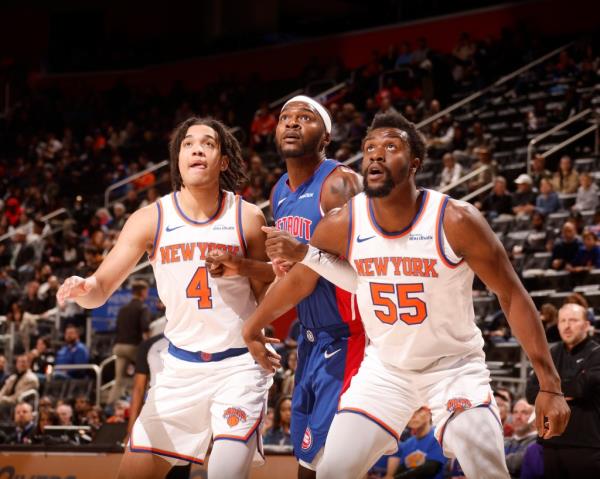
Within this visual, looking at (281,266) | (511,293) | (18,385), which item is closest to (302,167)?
(281,266)

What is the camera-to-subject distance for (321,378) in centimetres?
539

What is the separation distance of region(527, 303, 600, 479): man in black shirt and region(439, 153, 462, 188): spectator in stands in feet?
26.1

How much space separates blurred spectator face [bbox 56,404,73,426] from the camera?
11.5 metres

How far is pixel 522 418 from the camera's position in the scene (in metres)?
8.51

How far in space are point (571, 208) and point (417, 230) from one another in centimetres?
903

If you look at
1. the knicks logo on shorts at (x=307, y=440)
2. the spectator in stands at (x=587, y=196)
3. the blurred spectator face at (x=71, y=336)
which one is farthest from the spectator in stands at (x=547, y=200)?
the knicks logo on shorts at (x=307, y=440)

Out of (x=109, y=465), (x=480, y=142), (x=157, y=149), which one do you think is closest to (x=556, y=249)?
(x=480, y=142)

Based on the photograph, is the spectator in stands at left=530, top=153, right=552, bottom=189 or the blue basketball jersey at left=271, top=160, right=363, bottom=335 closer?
the blue basketball jersey at left=271, top=160, right=363, bottom=335

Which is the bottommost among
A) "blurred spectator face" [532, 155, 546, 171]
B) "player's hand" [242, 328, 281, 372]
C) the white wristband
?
"player's hand" [242, 328, 281, 372]

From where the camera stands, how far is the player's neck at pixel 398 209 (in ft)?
15.8

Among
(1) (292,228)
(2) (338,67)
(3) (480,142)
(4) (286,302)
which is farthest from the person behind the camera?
(2) (338,67)

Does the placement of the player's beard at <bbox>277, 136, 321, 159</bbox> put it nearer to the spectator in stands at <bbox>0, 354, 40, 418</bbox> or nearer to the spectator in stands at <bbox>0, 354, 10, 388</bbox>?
the spectator in stands at <bbox>0, 354, 40, 418</bbox>

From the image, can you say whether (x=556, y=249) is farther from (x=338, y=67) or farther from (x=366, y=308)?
(x=338, y=67)

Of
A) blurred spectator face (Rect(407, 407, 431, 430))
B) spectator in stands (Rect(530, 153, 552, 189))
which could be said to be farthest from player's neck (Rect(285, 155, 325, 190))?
spectator in stands (Rect(530, 153, 552, 189))
